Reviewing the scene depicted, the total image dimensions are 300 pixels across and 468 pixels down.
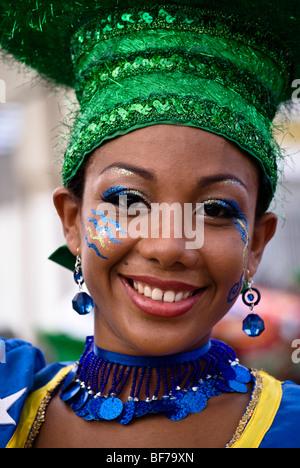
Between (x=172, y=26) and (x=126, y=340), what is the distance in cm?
98

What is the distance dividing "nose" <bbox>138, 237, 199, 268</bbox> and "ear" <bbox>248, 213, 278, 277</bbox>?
1.24 feet

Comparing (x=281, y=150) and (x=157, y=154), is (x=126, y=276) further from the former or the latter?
(x=281, y=150)

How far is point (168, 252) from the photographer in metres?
1.48

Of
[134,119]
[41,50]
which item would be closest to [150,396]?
[134,119]

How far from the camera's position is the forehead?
153 cm

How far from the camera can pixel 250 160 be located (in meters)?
1.68

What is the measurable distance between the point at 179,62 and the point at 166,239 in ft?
1.86

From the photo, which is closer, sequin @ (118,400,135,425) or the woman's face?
the woman's face

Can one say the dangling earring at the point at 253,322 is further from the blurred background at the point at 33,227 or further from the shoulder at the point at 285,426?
the blurred background at the point at 33,227

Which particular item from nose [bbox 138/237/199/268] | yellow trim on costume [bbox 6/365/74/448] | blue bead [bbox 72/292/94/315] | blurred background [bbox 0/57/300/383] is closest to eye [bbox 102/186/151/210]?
nose [bbox 138/237/199/268]

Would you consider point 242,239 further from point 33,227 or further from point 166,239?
point 33,227

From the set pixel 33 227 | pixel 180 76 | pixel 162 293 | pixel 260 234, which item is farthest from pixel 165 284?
pixel 33 227

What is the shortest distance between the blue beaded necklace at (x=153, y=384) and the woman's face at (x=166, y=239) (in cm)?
12

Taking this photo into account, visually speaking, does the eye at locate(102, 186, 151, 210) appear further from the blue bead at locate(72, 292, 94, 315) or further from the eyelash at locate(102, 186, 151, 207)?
the blue bead at locate(72, 292, 94, 315)
